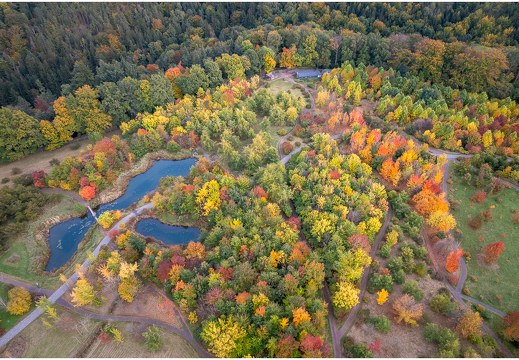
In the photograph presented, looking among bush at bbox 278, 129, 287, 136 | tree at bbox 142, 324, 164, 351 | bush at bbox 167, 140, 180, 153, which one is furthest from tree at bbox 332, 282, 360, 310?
bush at bbox 167, 140, 180, 153

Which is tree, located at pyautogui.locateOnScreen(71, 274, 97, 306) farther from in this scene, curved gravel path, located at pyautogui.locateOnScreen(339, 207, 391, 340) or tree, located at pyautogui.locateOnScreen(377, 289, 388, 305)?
tree, located at pyautogui.locateOnScreen(377, 289, 388, 305)

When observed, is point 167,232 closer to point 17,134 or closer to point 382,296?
point 382,296

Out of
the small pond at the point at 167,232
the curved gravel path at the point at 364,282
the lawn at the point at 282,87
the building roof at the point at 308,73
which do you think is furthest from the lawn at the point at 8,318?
the building roof at the point at 308,73

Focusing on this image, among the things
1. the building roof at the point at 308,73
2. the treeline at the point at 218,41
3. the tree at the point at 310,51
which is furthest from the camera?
the tree at the point at 310,51

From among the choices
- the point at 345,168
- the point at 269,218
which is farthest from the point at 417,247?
the point at 269,218

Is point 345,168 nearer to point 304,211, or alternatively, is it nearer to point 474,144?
point 304,211

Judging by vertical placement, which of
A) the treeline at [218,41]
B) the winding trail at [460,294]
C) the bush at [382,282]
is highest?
the treeline at [218,41]

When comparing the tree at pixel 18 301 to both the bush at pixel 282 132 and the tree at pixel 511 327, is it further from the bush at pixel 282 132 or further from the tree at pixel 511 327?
the tree at pixel 511 327

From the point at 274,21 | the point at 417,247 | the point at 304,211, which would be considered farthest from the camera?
the point at 274,21
